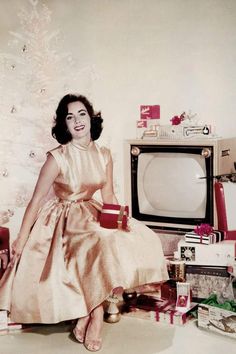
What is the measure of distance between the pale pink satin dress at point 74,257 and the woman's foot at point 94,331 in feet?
0.17

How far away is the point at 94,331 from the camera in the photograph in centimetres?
245

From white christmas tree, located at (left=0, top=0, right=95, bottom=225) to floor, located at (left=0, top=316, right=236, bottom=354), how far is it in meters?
0.88

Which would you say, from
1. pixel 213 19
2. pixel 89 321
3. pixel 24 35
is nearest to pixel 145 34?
pixel 213 19

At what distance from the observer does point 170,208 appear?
3.09 m

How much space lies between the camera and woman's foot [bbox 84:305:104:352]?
2.39 m

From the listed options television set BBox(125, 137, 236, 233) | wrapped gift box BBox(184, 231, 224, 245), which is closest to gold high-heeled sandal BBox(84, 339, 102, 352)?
wrapped gift box BBox(184, 231, 224, 245)

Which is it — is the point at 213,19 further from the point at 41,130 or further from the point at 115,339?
the point at 115,339

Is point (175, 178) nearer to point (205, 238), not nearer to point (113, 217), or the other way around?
point (205, 238)

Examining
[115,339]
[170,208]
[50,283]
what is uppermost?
[170,208]

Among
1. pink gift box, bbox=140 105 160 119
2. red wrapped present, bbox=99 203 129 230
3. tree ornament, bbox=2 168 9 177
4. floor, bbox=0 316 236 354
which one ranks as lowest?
floor, bbox=0 316 236 354

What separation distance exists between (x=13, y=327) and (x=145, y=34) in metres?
1.87

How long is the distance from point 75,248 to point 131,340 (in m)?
0.52

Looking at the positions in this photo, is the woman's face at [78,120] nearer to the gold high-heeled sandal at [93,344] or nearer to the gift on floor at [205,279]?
the gift on floor at [205,279]

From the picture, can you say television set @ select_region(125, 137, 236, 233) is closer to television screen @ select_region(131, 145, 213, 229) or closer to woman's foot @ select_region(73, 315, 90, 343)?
television screen @ select_region(131, 145, 213, 229)
